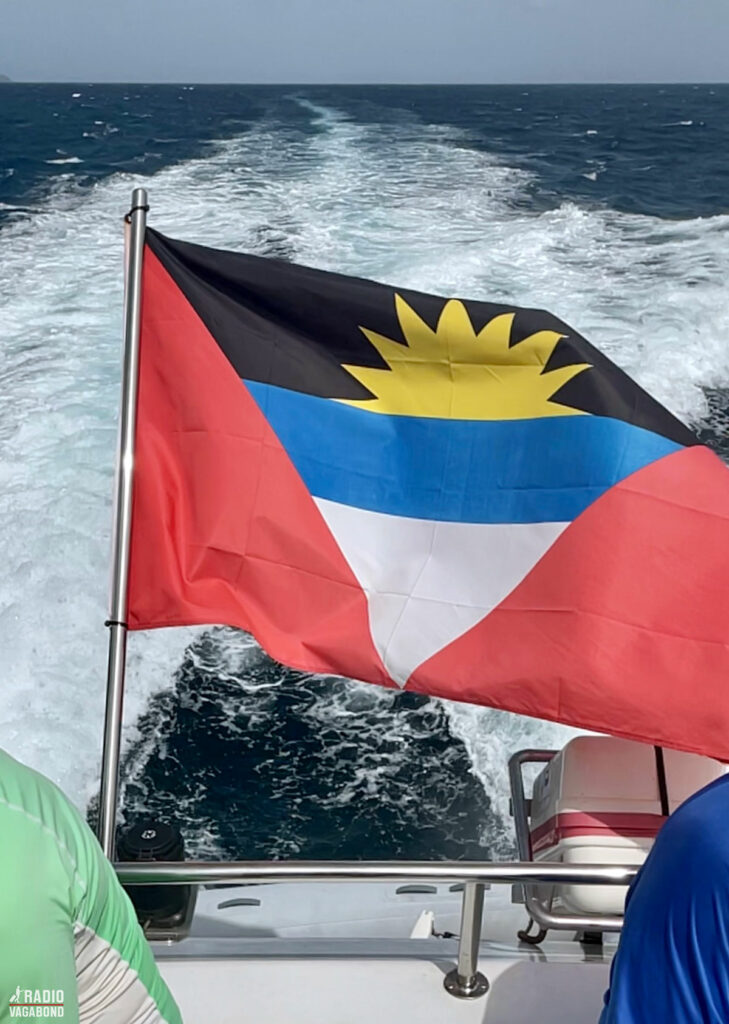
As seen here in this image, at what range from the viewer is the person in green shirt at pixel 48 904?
3.40 feet

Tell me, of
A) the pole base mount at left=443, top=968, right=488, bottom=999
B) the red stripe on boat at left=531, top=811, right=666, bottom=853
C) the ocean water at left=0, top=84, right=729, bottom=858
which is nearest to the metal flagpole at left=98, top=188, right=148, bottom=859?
the pole base mount at left=443, top=968, right=488, bottom=999

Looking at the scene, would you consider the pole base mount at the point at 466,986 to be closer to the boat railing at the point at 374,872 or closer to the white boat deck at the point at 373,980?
the white boat deck at the point at 373,980

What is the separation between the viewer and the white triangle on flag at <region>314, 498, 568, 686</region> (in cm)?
231

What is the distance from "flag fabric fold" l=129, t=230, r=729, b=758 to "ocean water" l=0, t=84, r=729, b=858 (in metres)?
2.52

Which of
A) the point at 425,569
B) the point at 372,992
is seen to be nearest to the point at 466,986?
the point at 372,992

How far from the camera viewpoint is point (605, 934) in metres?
2.41

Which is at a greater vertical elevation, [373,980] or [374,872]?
[374,872]

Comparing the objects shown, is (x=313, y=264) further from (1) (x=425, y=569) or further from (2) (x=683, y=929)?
(2) (x=683, y=929)

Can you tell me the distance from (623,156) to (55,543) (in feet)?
55.2

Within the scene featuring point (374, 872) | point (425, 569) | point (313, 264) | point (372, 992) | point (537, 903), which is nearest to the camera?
point (374, 872)

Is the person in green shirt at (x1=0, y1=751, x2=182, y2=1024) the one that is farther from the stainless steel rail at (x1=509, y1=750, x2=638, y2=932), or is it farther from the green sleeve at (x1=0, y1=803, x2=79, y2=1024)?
the stainless steel rail at (x1=509, y1=750, x2=638, y2=932)

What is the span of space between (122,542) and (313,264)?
8.35m

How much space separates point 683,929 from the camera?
3.53 feet

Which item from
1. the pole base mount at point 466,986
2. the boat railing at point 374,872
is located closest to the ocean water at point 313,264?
the pole base mount at point 466,986
